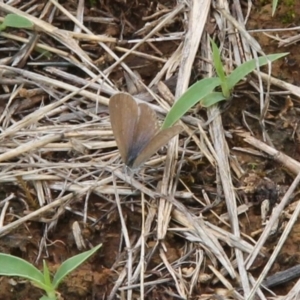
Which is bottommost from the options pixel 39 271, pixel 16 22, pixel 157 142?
pixel 39 271

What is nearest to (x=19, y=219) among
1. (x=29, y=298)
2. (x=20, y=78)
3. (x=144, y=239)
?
(x=29, y=298)

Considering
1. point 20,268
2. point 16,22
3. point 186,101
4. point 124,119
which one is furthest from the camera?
point 16,22

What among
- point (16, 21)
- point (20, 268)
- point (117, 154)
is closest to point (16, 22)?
point (16, 21)

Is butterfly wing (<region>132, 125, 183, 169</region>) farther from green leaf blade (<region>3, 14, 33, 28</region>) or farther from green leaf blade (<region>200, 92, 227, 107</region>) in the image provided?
green leaf blade (<region>3, 14, 33, 28</region>)

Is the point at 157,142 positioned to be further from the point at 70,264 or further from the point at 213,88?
the point at 70,264

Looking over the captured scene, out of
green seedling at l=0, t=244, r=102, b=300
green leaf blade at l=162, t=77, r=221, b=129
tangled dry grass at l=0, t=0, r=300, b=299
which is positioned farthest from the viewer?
green leaf blade at l=162, t=77, r=221, b=129

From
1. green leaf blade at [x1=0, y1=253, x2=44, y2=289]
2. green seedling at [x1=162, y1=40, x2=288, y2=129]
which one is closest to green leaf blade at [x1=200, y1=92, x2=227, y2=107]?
green seedling at [x1=162, y1=40, x2=288, y2=129]

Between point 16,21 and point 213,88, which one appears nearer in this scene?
point 213,88

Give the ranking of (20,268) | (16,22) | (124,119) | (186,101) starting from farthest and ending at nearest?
1. (16,22)
2. (186,101)
3. (124,119)
4. (20,268)
